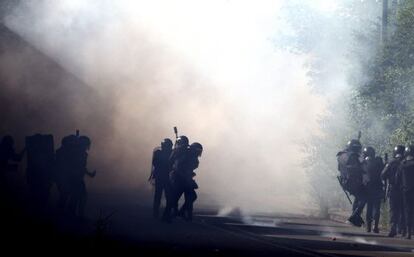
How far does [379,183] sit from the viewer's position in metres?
22.0

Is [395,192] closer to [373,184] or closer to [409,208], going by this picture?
[409,208]

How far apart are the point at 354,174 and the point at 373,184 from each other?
20.3 inches

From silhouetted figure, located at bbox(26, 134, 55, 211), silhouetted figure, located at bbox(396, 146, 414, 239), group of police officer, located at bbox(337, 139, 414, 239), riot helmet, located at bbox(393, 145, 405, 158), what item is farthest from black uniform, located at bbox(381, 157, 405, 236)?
silhouetted figure, located at bbox(26, 134, 55, 211)

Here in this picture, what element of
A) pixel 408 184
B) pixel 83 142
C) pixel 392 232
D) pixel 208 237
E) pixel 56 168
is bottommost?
pixel 208 237

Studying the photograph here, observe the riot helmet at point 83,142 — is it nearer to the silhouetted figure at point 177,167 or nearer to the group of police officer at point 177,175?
the group of police officer at point 177,175

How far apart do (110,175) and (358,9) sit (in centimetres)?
2191

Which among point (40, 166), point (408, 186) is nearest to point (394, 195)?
point (408, 186)

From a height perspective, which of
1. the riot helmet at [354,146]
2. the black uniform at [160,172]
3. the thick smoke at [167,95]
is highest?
the thick smoke at [167,95]

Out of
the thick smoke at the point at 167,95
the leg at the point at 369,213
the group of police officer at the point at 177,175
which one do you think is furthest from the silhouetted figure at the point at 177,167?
the thick smoke at the point at 167,95

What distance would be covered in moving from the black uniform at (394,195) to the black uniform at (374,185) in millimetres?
767

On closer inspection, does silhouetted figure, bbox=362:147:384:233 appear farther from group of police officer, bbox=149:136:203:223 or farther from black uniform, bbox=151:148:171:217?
black uniform, bbox=151:148:171:217

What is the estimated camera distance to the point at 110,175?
4797 cm

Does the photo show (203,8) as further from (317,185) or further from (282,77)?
(317,185)

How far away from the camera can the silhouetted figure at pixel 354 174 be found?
21.9 metres
